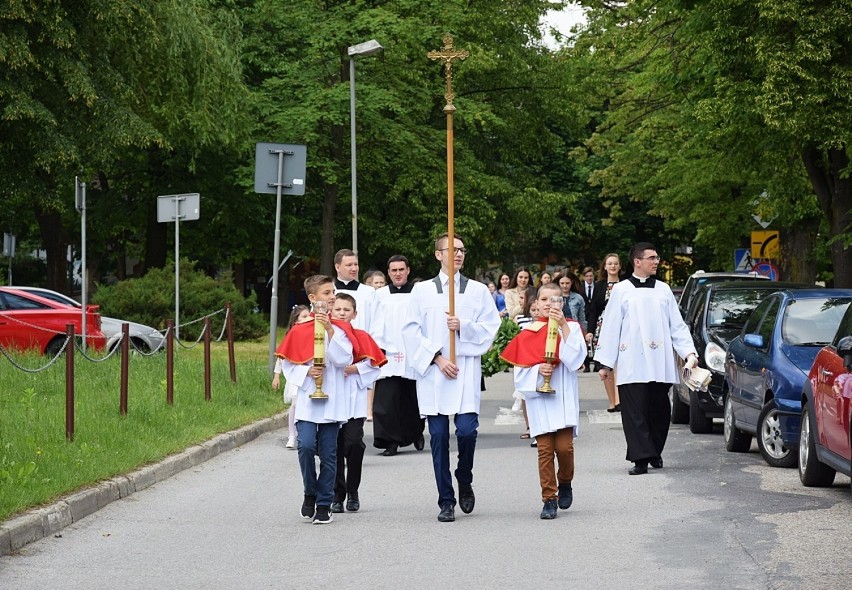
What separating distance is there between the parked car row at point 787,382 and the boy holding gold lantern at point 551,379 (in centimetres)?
178

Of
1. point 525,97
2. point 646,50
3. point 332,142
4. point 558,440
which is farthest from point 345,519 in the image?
point 525,97

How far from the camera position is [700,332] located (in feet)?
57.1

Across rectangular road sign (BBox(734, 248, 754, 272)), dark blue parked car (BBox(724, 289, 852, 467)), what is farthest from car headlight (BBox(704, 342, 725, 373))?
→ rectangular road sign (BBox(734, 248, 754, 272))

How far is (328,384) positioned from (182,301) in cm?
2280

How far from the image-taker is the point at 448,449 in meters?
10.4

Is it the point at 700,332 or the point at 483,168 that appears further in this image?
the point at 483,168

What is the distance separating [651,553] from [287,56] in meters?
35.2

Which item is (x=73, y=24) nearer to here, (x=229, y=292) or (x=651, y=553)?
(x=229, y=292)

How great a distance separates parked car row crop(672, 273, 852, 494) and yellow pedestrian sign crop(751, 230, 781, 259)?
1800 cm

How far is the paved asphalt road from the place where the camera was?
8094 mm

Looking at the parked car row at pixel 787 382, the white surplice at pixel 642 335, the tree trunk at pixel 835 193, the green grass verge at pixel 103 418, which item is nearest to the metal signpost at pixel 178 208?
the green grass verge at pixel 103 418

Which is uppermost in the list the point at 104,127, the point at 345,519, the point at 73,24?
the point at 73,24

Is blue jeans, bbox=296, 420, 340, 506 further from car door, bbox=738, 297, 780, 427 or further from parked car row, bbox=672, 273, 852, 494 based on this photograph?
car door, bbox=738, 297, 780, 427

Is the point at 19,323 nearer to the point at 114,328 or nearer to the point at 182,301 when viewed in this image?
the point at 114,328
